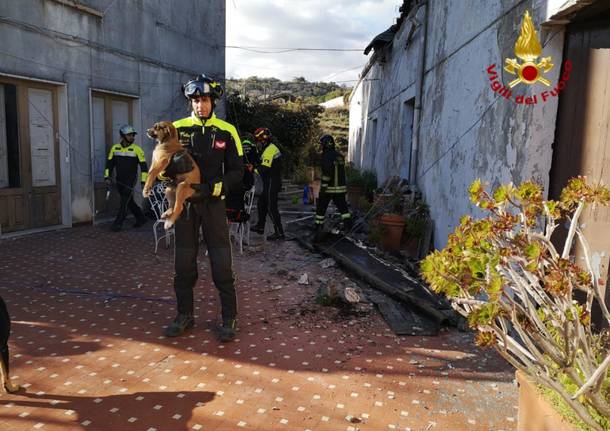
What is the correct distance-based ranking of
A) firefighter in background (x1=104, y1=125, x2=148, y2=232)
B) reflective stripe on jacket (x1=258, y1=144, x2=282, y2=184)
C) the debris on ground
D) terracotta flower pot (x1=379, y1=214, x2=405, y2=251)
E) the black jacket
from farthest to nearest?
firefighter in background (x1=104, y1=125, x2=148, y2=232) → reflective stripe on jacket (x1=258, y1=144, x2=282, y2=184) → terracotta flower pot (x1=379, y1=214, x2=405, y2=251) → the debris on ground → the black jacket

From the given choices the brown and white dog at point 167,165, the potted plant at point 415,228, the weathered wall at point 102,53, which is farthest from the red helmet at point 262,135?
the brown and white dog at point 167,165

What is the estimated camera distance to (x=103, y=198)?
10.3 metres

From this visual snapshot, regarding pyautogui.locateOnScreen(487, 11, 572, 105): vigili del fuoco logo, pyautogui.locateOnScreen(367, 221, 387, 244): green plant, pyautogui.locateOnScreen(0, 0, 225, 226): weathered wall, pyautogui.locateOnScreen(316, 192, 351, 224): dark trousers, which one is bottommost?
pyautogui.locateOnScreen(367, 221, 387, 244): green plant

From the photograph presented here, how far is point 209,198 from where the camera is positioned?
428 cm

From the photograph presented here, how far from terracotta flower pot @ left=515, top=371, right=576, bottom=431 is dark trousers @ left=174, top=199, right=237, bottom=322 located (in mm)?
2535

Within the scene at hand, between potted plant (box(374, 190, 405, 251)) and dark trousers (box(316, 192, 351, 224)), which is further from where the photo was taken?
dark trousers (box(316, 192, 351, 224))

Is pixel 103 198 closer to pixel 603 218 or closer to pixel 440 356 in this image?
pixel 440 356

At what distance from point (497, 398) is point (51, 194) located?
322 inches

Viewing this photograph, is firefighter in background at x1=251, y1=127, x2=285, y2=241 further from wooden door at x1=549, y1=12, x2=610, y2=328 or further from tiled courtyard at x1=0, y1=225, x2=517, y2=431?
wooden door at x1=549, y1=12, x2=610, y2=328

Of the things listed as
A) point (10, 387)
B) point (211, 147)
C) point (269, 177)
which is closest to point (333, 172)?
point (269, 177)

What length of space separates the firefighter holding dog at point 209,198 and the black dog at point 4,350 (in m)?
1.32

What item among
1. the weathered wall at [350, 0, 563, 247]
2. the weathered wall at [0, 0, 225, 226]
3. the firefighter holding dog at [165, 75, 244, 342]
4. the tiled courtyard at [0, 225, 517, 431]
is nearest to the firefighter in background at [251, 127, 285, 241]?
the weathered wall at [350, 0, 563, 247]

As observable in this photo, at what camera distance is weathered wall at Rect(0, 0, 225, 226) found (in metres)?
8.15

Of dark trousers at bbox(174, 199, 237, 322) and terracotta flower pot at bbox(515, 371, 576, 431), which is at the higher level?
dark trousers at bbox(174, 199, 237, 322)
